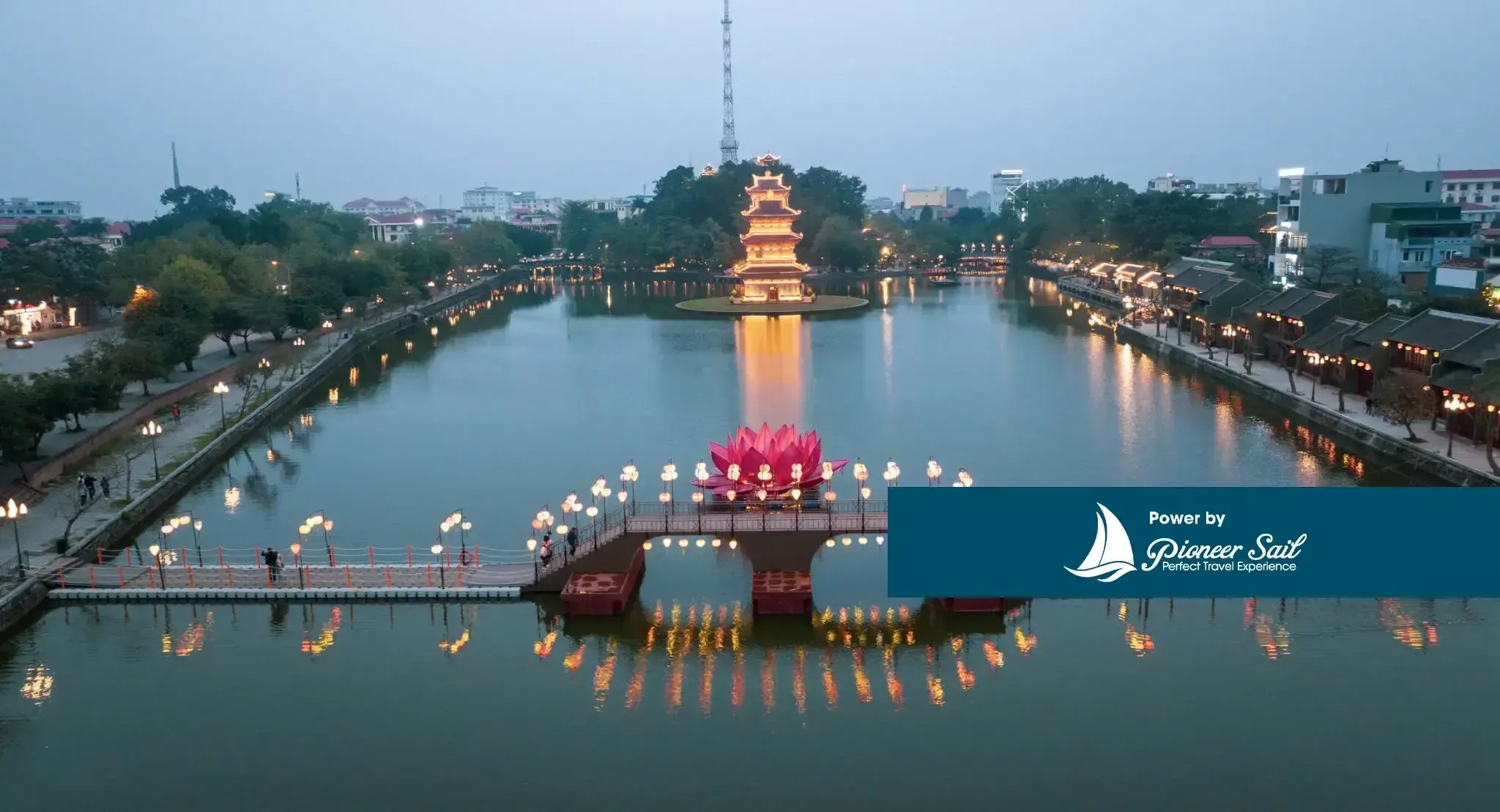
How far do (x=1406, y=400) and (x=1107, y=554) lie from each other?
15.7m

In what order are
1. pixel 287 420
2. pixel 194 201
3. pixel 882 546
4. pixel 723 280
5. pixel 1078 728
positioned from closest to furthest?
pixel 1078 728 → pixel 882 546 → pixel 287 420 → pixel 723 280 → pixel 194 201

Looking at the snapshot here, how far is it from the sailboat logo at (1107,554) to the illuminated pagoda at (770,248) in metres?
57.4

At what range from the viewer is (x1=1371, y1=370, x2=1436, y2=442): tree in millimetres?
26703

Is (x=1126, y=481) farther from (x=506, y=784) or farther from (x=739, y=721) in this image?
(x=506, y=784)

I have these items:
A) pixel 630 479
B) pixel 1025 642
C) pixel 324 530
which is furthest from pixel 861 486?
pixel 324 530

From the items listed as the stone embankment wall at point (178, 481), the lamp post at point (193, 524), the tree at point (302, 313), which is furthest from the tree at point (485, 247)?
the lamp post at point (193, 524)

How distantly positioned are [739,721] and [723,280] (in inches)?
3173

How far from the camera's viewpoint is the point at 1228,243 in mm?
72250

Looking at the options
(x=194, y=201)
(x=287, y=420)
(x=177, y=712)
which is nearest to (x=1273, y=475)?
(x=177, y=712)

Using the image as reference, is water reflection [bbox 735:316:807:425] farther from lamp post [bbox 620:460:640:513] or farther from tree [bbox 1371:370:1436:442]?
tree [bbox 1371:370:1436:442]

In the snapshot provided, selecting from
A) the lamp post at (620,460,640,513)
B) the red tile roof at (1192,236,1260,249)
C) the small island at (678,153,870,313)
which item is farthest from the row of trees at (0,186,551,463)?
the red tile roof at (1192,236,1260,249)

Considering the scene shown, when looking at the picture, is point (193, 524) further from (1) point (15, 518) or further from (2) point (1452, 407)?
(2) point (1452, 407)

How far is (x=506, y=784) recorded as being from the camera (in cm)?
1366

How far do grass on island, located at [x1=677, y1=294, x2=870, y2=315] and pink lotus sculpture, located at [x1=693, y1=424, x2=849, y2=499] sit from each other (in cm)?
4578
